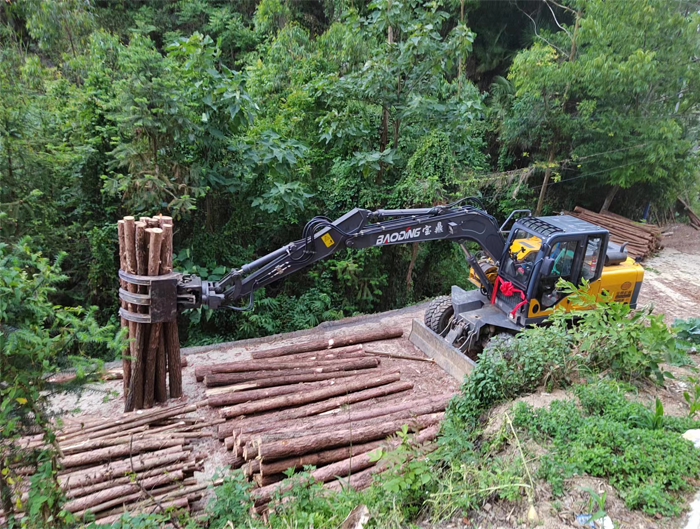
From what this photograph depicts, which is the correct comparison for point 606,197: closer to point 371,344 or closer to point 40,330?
point 371,344

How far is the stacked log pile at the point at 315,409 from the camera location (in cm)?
498

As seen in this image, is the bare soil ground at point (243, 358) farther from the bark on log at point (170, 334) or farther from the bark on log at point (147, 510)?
the bark on log at point (147, 510)

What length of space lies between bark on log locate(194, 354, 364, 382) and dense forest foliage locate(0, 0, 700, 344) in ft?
7.74

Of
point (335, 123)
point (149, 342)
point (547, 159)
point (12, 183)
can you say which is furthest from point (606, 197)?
point (12, 183)

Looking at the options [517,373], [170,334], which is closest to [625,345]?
[517,373]

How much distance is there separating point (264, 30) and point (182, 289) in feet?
43.9

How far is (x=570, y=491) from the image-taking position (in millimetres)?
3586

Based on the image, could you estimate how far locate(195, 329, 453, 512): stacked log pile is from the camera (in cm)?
498

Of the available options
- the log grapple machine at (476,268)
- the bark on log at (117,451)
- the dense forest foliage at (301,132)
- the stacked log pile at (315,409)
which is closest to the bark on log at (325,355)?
the stacked log pile at (315,409)

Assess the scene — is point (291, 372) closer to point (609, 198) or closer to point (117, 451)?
point (117, 451)

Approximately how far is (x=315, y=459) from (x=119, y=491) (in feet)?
6.55

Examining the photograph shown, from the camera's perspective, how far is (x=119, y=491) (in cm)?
446

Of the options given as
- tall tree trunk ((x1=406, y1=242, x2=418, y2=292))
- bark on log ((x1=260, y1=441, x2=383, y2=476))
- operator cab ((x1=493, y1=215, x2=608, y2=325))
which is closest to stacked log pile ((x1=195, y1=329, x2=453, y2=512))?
bark on log ((x1=260, y1=441, x2=383, y2=476))

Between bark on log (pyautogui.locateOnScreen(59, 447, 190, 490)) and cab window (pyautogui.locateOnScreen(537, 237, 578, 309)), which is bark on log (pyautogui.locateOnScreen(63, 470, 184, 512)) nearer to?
bark on log (pyautogui.locateOnScreen(59, 447, 190, 490))
